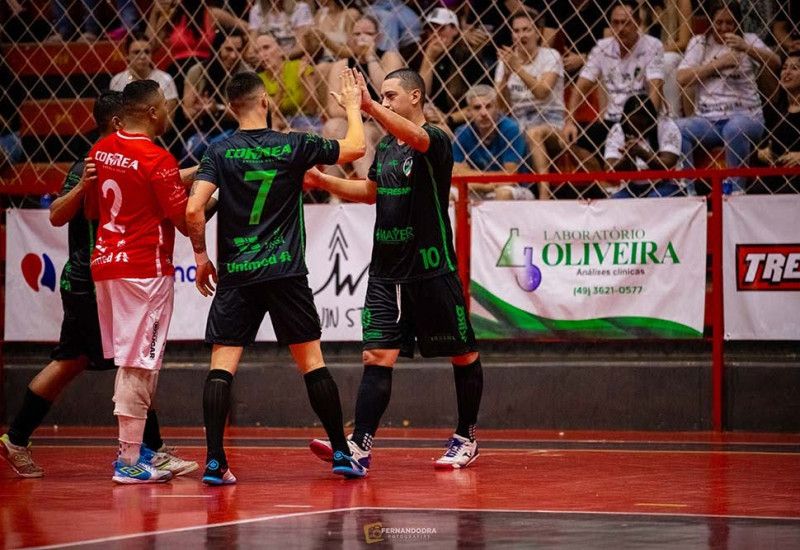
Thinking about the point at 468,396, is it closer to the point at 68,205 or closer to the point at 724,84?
the point at 68,205

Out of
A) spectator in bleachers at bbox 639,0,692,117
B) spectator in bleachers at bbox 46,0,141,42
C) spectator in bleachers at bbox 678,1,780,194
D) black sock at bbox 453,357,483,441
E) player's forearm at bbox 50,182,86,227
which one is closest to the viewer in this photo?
→ player's forearm at bbox 50,182,86,227

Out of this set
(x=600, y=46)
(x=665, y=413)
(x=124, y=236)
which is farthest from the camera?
(x=600, y=46)

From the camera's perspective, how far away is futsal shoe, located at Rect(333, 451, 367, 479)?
23.0ft

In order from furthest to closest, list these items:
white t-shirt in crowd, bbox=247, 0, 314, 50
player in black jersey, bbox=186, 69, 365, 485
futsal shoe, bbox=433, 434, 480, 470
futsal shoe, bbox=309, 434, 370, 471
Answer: white t-shirt in crowd, bbox=247, 0, 314, 50
futsal shoe, bbox=433, 434, 480, 470
futsal shoe, bbox=309, 434, 370, 471
player in black jersey, bbox=186, 69, 365, 485

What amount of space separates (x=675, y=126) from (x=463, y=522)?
19.4 feet

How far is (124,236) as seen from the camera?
6938 millimetres

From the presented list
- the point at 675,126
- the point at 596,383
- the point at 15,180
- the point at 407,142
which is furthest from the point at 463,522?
the point at 15,180

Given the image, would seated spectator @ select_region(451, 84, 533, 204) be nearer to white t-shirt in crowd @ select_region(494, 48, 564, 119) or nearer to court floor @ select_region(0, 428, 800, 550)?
white t-shirt in crowd @ select_region(494, 48, 564, 119)

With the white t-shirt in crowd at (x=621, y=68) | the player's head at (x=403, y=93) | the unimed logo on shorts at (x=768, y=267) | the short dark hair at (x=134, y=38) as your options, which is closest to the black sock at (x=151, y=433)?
the player's head at (x=403, y=93)

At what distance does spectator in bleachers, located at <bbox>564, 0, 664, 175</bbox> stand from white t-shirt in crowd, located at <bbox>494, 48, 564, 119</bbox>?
13 cm

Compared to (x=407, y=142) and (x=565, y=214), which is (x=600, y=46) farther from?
(x=407, y=142)

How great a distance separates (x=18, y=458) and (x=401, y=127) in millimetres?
2713

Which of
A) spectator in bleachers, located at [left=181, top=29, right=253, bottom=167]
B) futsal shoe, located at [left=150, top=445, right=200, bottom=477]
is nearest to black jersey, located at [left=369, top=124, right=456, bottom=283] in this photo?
futsal shoe, located at [left=150, top=445, right=200, bottom=477]

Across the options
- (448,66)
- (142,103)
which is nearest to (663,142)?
(448,66)
